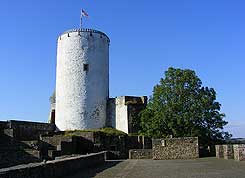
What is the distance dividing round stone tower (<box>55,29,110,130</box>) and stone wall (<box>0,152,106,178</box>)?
21.3 meters

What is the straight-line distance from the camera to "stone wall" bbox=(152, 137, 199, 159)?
98.1 ft

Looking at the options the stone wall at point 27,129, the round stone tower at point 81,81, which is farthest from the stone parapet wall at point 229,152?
the round stone tower at point 81,81

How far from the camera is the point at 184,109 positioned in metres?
34.3

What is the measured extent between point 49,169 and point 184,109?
22981 millimetres

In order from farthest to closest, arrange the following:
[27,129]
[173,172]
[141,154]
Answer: [27,129]
[141,154]
[173,172]

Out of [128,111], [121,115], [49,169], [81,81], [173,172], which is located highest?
[81,81]

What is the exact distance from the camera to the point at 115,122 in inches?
1709

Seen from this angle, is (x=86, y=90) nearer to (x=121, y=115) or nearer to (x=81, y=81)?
(x=81, y=81)

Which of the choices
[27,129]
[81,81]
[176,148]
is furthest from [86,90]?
[176,148]

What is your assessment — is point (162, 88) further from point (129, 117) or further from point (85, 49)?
point (85, 49)

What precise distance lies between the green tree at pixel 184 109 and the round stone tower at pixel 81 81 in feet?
31.5

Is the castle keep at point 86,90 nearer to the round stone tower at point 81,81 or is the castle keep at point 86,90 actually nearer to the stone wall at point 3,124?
the round stone tower at point 81,81

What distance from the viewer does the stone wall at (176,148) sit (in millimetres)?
29891

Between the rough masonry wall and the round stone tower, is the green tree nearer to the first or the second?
the rough masonry wall
